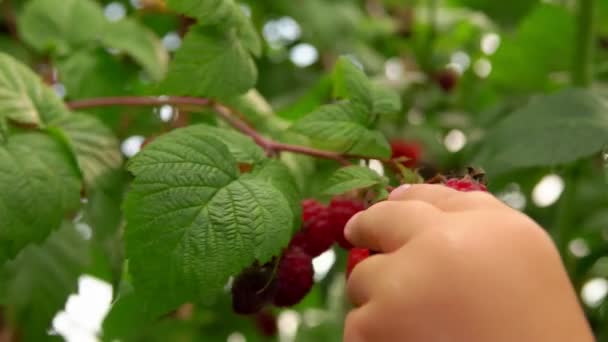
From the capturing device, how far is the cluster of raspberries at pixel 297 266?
23.2 inches

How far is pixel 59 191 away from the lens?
0.60m

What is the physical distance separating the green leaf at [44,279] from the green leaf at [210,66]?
0.25 meters

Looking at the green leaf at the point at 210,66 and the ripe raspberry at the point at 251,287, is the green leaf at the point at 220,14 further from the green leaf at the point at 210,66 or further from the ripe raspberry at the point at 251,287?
the ripe raspberry at the point at 251,287

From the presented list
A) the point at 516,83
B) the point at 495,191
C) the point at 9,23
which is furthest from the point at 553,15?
the point at 9,23

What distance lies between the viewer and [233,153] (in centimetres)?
59

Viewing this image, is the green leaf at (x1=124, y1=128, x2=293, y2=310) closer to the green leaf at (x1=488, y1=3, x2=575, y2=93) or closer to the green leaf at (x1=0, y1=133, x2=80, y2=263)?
the green leaf at (x1=0, y1=133, x2=80, y2=263)

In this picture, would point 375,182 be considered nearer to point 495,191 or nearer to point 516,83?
point 495,191

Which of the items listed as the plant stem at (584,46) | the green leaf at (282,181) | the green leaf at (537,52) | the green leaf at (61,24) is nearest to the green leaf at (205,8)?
the green leaf at (282,181)

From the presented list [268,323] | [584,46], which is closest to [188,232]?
[584,46]

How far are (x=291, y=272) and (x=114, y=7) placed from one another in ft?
2.75

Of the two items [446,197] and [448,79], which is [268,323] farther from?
[446,197]

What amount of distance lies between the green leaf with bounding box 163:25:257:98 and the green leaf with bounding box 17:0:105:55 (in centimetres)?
30

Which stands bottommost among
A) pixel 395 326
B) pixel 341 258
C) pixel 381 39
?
pixel 341 258

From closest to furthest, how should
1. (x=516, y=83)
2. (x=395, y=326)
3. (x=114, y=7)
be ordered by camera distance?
(x=395, y=326) < (x=516, y=83) < (x=114, y=7)
